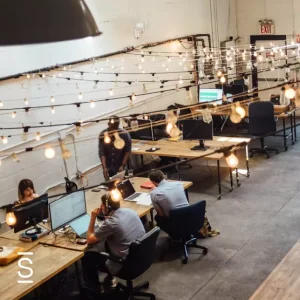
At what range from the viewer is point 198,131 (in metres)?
8.56

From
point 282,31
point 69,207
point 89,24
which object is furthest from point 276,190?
point 89,24

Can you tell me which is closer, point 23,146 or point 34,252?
point 34,252

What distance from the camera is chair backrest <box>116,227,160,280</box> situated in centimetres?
497

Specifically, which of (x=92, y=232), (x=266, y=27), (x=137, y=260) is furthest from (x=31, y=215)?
(x=266, y=27)

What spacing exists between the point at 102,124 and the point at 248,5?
6.05 metres

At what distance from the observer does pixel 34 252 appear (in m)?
5.20

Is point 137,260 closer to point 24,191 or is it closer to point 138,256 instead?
point 138,256

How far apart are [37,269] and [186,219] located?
6.10 feet

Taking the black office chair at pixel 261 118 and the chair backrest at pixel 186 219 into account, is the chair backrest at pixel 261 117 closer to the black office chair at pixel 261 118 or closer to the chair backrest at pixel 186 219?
the black office chair at pixel 261 118

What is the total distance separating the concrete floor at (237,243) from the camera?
550cm

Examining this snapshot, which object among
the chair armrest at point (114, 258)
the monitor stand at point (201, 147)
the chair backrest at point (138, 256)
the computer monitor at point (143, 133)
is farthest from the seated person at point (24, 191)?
the computer monitor at point (143, 133)

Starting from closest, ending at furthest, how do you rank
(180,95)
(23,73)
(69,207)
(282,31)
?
(69,207), (23,73), (180,95), (282,31)

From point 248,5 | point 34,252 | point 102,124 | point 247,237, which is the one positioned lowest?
point 247,237

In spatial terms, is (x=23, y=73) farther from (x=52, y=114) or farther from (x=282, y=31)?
(x=282, y=31)
